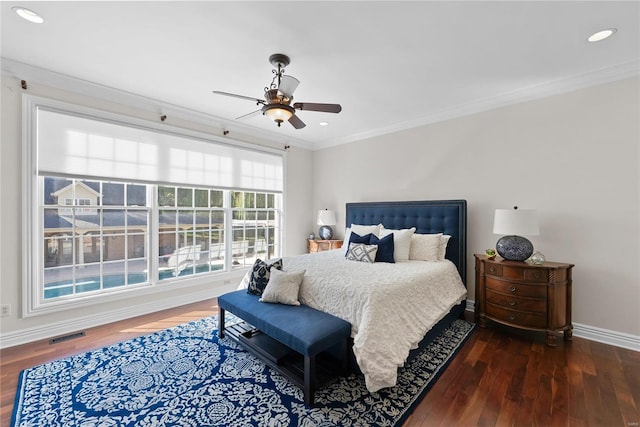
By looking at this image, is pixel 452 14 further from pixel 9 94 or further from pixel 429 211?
pixel 9 94

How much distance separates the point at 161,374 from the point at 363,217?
11.2 feet

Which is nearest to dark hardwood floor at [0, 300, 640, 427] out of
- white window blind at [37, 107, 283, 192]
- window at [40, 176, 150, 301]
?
window at [40, 176, 150, 301]

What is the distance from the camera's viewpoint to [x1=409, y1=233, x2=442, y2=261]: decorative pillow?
11.2 feet

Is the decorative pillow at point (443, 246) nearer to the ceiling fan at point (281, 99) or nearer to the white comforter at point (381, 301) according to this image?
the white comforter at point (381, 301)

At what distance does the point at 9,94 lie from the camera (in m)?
2.68

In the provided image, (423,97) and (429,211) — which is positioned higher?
(423,97)

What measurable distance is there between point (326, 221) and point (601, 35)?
3.97 meters

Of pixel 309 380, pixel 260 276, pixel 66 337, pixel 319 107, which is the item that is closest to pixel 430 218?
pixel 319 107

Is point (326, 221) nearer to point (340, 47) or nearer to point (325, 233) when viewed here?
point (325, 233)

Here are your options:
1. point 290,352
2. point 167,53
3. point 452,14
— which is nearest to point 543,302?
point 290,352

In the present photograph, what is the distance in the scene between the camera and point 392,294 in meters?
2.21

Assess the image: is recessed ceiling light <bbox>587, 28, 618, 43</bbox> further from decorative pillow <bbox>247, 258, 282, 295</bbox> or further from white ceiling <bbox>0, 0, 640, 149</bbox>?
decorative pillow <bbox>247, 258, 282, 295</bbox>

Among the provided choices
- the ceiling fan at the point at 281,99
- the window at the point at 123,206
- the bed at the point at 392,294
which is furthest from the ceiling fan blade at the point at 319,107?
the window at the point at 123,206

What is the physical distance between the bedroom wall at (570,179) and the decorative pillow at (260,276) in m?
2.58
